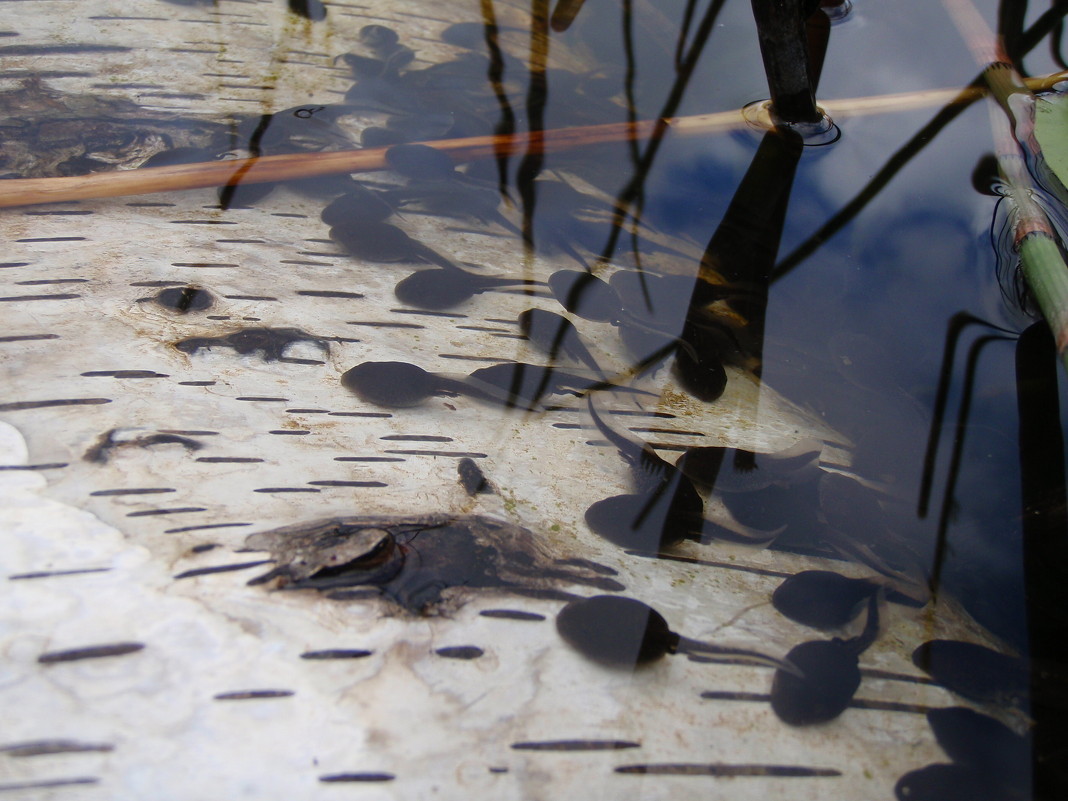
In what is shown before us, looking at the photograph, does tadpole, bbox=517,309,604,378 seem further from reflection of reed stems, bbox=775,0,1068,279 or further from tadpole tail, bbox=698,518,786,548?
reflection of reed stems, bbox=775,0,1068,279

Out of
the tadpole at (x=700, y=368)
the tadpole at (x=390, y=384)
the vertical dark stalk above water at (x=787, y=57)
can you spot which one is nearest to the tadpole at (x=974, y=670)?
the tadpole at (x=700, y=368)

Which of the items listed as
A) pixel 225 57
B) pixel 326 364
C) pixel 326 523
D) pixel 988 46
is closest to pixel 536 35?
pixel 225 57

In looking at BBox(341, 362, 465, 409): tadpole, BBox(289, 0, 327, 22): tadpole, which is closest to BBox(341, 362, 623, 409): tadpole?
BBox(341, 362, 465, 409): tadpole

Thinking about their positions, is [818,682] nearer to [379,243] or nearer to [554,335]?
[554,335]

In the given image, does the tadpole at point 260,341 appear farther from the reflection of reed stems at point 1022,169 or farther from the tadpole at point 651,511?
the reflection of reed stems at point 1022,169

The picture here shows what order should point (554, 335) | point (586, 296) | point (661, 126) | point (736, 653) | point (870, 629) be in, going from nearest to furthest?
point (736, 653), point (870, 629), point (554, 335), point (586, 296), point (661, 126)

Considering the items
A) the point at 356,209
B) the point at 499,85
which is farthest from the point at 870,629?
the point at 499,85

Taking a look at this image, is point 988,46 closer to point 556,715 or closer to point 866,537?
point 866,537

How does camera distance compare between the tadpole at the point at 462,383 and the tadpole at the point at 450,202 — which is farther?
the tadpole at the point at 450,202
